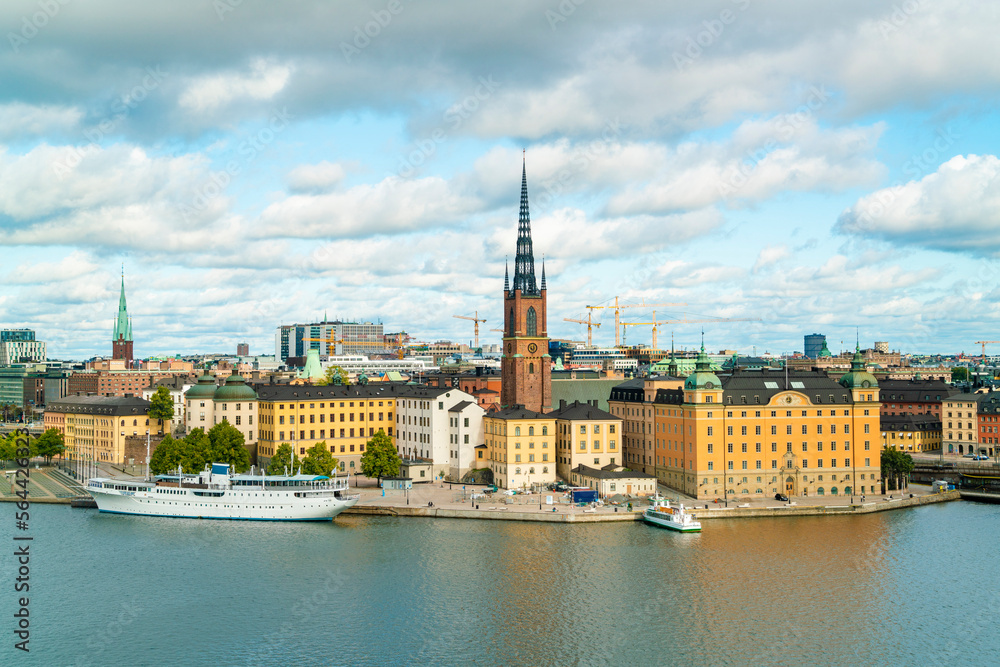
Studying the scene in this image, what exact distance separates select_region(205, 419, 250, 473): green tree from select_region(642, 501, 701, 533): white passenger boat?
3683cm

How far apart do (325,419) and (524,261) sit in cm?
2656

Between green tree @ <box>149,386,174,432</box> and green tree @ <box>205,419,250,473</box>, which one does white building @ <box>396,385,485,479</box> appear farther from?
green tree @ <box>149,386,174,432</box>

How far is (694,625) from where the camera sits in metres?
50.9

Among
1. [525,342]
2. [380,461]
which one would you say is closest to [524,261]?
[525,342]

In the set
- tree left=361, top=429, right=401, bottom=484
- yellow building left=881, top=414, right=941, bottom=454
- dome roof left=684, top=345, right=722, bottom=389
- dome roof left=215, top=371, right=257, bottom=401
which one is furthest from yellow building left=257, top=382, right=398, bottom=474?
yellow building left=881, top=414, right=941, bottom=454

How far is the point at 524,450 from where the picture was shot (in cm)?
9156

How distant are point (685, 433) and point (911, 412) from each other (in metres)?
54.4

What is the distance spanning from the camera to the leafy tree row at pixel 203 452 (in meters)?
91.3

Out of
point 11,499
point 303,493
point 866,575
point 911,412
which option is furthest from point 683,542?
point 911,412

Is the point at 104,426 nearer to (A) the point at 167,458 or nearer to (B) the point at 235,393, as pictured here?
(B) the point at 235,393

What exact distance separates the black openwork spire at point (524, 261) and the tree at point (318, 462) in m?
28.9

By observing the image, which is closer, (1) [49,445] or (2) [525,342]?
(2) [525,342]

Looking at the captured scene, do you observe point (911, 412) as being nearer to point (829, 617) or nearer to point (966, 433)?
point (966, 433)

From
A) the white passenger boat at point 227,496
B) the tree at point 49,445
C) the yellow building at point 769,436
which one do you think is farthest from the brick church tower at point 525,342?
the tree at point 49,445
